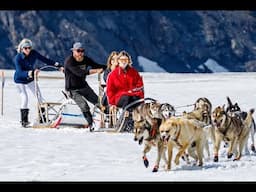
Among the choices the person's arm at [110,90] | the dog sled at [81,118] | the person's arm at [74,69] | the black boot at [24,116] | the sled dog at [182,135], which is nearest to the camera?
the sled dog at [182,135]

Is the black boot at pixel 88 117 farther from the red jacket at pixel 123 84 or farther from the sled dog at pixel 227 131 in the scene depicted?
the sled dog at pixel 227 131

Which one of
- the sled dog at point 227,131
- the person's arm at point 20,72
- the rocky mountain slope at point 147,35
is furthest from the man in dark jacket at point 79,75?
the rocky mountain slope at point 147,35

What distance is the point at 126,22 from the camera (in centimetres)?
5703

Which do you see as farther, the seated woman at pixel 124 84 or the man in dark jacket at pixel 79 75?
the man in dark jacket at pixel 79 75

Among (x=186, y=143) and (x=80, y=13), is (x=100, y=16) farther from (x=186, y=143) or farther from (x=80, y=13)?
(x=186, y=143)

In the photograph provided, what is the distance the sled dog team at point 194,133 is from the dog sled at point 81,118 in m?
1.71

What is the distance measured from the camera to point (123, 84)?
937 centimetres

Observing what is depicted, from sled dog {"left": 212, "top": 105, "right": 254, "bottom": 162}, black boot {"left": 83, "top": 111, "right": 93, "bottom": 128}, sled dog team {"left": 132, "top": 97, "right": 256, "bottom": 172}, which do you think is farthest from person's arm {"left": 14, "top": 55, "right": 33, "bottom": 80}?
sled dog {"left": 212, "top": 105, "right": 254, "bottom": 162}

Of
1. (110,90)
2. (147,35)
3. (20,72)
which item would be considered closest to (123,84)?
(110,90)

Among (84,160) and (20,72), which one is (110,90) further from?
(84,160)

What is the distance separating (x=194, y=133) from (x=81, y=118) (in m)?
3.74

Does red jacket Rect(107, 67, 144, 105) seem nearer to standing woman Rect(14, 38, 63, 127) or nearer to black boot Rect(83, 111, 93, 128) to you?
black boot Rect(83, 111, 93, 128)

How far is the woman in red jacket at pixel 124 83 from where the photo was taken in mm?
9312
